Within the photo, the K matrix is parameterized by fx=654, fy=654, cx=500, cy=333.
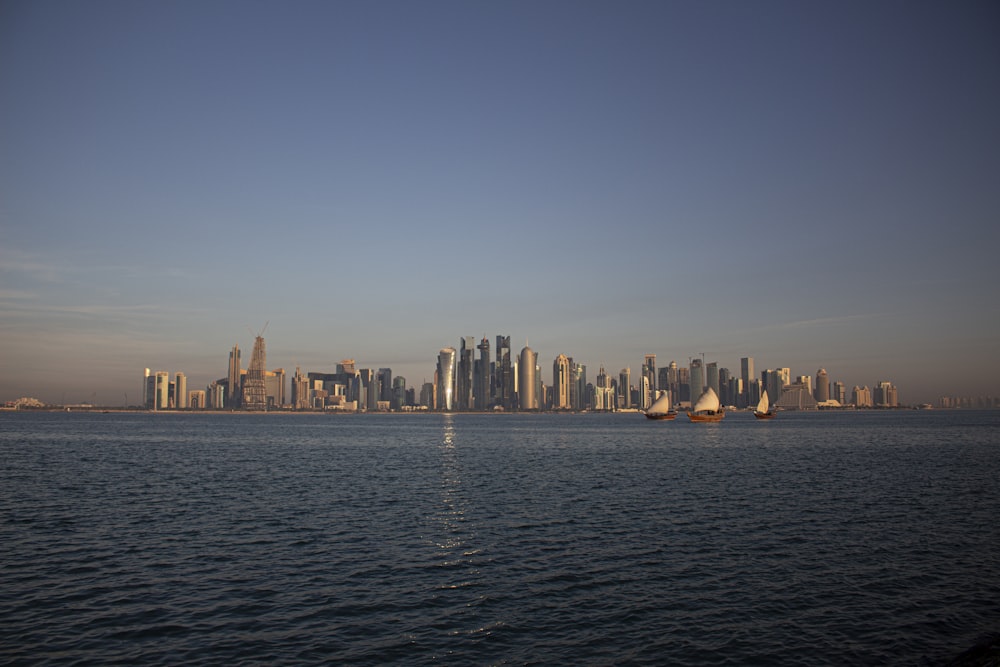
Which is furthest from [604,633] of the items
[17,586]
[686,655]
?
[17,586]

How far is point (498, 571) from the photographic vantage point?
29641mm

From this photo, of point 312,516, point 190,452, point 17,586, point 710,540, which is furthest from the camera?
point 190,452

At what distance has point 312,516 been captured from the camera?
4303 cm

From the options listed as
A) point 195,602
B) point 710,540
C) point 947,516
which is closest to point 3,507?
point 195,602

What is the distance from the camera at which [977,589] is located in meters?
27.0

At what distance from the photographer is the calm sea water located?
21.0 meters

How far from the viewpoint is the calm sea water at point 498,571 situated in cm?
2097

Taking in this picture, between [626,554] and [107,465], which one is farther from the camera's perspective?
[107,465]

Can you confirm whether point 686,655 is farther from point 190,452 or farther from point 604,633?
point 190,452

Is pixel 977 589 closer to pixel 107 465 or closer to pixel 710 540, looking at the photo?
pixel 710 540

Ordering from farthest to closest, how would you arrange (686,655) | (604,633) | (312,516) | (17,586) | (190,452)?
1. (190,452)
2. (312,516)
3. (17,586)
4. (604,633)
5. (686,655)

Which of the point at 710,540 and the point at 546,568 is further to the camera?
the point at 710,540

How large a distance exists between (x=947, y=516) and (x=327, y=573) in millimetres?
39842

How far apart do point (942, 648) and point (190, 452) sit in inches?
4016
